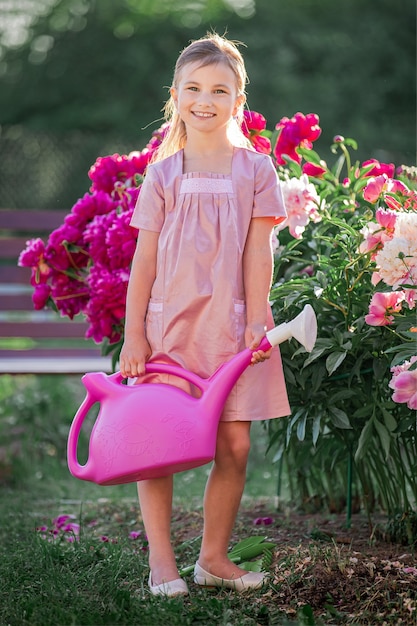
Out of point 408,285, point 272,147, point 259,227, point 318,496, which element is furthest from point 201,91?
point 318,496

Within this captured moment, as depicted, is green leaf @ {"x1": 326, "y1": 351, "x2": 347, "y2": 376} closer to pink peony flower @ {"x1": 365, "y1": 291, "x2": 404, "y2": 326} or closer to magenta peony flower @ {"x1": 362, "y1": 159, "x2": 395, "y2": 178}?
pink peony flower @ {"x1": 365, "y1": 291, "x2": 404, "y2": 326}

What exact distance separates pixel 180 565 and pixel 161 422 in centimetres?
60

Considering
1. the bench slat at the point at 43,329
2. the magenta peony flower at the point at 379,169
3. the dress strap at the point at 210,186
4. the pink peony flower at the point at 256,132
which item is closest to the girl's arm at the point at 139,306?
the dress strap at the point at 210,186

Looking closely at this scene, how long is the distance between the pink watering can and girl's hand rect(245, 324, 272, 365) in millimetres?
11

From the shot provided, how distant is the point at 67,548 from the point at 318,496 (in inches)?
35.9

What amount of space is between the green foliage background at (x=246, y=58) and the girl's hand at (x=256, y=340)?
9.52 meters

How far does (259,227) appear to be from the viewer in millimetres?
2320

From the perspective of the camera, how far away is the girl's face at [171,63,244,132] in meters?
2.30

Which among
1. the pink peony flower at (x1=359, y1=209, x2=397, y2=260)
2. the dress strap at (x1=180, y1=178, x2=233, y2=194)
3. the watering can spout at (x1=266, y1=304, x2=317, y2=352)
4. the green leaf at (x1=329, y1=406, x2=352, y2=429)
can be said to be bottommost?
the green leaf at (x1=329, y1=406, x2=352, y2=429)

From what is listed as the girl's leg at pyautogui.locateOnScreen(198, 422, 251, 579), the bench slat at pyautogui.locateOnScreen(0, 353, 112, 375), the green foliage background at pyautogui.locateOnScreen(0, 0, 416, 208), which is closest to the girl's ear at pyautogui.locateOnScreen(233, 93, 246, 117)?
the girl's leg at pyautogui.locateOnScreen(198, 422, 251, 579)

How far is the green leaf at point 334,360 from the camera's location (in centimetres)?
237

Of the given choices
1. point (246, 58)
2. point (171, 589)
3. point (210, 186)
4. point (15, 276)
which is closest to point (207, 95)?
point (210, 186)

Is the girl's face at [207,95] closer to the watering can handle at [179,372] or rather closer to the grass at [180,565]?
the watering can handle at [179,372]

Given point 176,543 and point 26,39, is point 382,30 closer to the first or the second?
point 26,39
